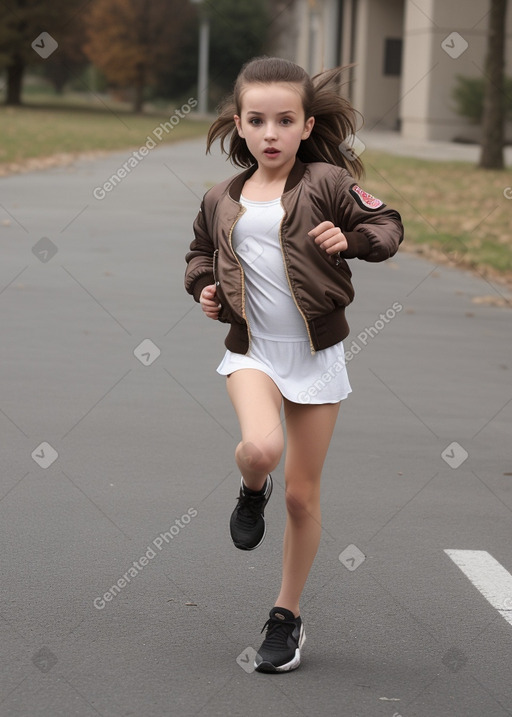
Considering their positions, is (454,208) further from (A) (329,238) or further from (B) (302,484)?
(A) (329,238)

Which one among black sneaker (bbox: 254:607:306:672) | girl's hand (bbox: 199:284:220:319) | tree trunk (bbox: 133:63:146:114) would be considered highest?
girl's hand (bbox: 199:284:220:319)

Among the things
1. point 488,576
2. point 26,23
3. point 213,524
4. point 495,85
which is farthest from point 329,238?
point 26,23

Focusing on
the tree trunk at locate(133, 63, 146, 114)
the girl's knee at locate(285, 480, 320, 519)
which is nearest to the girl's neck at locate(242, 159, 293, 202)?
the girl's knee at locate(285, 480, 320, 519)

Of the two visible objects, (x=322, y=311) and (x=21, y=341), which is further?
(x=21, y=341)

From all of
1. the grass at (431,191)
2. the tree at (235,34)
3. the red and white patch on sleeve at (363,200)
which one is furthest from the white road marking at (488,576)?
the tree at (235,34)

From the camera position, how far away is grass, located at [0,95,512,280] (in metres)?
15.8

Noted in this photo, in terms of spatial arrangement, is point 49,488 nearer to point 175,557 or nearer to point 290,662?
point 175,557

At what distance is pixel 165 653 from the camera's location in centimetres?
412

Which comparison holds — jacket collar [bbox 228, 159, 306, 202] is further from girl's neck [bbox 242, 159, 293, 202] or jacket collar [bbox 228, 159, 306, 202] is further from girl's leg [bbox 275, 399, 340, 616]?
girl's leg [bbox 275, 399, 340, 616]

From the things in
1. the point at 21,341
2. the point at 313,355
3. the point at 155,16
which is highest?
the point at 313,355

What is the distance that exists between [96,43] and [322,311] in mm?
80388

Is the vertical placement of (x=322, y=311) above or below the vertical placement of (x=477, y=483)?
above

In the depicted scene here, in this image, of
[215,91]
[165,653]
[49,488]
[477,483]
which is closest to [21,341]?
[49,488]

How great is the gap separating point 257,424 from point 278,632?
70 cm
